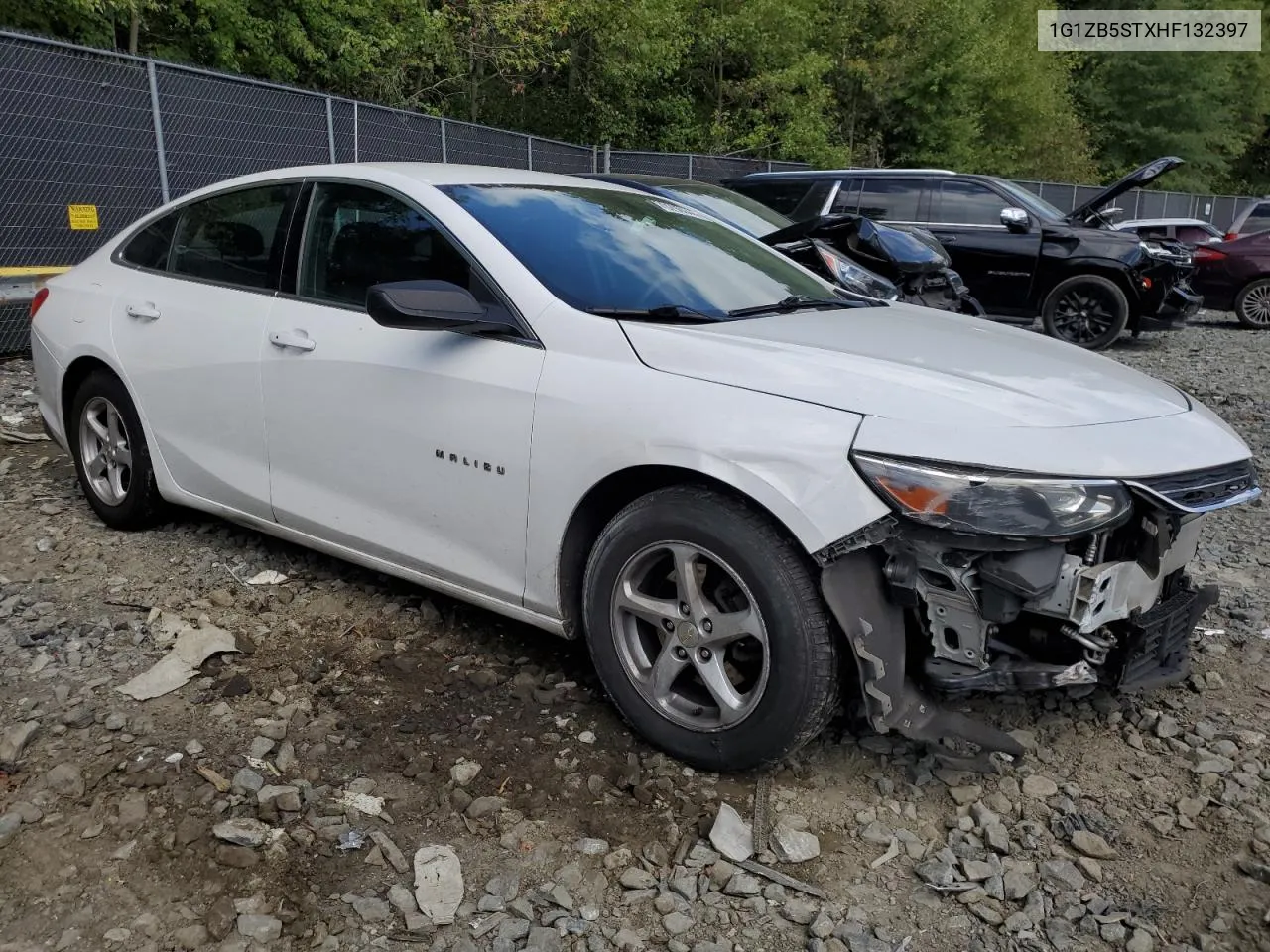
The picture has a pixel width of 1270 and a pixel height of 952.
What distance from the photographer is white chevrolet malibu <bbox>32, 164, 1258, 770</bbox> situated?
7.96 feet

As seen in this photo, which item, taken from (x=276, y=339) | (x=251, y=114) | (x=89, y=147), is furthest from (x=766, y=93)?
(x=276, y=339)

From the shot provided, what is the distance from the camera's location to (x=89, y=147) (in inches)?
328

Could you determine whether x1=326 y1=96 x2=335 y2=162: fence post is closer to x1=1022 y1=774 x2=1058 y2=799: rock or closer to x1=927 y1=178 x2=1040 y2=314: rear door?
x1=927 y1=178 x2=1040 y2=314: rear door

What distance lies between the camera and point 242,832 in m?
2.52

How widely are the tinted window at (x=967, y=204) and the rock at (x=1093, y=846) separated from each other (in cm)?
897

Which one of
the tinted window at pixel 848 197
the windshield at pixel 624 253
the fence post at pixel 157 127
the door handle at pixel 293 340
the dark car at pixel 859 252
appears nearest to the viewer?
the windshield at pixel 624 253

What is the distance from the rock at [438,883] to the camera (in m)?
2.31

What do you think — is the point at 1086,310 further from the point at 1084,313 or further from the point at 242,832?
the point at 242,832

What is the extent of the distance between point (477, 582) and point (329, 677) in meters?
0.62

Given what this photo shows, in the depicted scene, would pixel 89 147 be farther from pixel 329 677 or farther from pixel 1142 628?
pixel 1142 628

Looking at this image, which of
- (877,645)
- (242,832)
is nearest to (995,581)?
(877,645)

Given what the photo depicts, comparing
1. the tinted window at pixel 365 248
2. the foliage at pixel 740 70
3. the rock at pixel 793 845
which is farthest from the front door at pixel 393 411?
the foliage at pixel 740 70

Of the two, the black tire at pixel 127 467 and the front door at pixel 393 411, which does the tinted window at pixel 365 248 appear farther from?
the black tire at pixel 127 467

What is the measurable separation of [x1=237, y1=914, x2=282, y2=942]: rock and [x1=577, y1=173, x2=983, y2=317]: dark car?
14.3 ft
